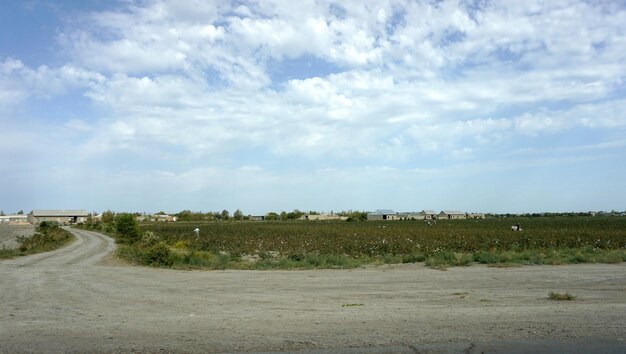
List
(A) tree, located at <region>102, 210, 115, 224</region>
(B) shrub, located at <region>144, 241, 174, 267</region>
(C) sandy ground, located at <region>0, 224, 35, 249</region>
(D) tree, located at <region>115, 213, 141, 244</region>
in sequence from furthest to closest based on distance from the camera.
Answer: (A) tree, located at <region>102, 210, 115, 224</region> → (D) tree, located at <region>115, 213, 141, 244</region> → (C) sandy ground, located at <region>0, 224, 35, 249</region> → (B) shrub, located at <region>144, 241, 174, 267</region>

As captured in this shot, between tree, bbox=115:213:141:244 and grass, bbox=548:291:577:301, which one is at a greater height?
tree, bbox=115:213:141:244

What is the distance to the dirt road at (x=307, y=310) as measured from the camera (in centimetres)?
879

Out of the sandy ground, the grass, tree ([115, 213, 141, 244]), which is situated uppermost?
tree ([115, 213, 141, 244])

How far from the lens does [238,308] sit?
12656 mm

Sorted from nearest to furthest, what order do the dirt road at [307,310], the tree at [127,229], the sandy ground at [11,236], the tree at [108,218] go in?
the dirt road at [307,310]
the sandy ground at [11,236]
the tree at [127,229]
the tree at [108,218]

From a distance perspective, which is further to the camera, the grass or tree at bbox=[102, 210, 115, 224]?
tree at bbox=[102, 210, 115, 224]

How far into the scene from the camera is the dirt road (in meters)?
8.79

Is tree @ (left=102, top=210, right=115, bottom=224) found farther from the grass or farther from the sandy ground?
the grass

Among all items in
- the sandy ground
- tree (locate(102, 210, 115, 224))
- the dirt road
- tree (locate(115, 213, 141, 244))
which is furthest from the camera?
tree (locate(102, 210, 115, 224))

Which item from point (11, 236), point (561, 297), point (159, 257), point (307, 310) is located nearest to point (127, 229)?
point (11, 236)

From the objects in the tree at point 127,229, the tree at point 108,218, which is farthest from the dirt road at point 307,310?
the tree at point 108,218

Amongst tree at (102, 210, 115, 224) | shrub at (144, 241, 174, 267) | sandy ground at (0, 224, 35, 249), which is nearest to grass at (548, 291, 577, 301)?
shrub at (144, 241, 174, 267)

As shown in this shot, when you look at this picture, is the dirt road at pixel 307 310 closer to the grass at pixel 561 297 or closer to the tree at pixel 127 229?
the grass at pixel 561 297

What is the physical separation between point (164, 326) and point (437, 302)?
7.06 metres
